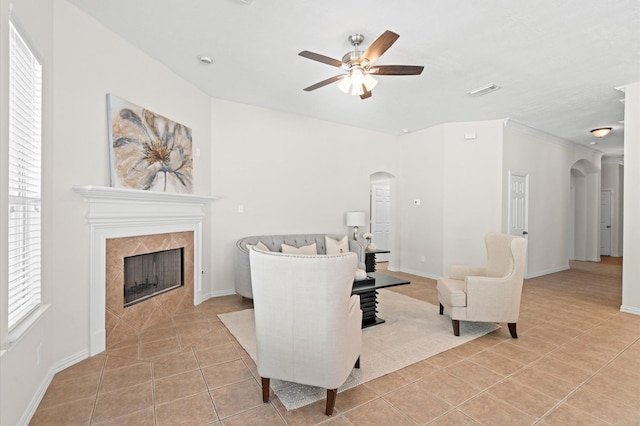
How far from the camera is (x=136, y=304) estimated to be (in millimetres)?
3182

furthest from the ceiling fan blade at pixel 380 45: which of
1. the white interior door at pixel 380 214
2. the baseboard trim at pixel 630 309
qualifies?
the white interior door at pixel 380 214

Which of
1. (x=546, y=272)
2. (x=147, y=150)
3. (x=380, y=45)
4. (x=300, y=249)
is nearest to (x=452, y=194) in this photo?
(x=546, y=272)

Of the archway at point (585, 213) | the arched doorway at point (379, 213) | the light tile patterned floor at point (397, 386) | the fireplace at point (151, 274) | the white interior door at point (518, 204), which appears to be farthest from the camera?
the arched doorway at point (379, 213)

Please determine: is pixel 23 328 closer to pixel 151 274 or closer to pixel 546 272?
pixel 151 274

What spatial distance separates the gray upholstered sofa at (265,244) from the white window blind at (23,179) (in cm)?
221

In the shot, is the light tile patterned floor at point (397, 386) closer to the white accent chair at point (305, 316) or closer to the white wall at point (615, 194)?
the white accent chair at point (305, 316)

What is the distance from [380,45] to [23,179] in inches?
104

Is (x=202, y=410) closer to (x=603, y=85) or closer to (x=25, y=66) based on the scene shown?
(x=25, y=66)

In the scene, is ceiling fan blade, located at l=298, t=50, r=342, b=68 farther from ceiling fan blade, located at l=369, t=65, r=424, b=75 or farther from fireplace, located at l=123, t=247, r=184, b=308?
fireplace, located at l=123, t=247, r=184, b=308

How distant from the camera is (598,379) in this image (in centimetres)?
234

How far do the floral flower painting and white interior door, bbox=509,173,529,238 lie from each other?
5395 millimetres

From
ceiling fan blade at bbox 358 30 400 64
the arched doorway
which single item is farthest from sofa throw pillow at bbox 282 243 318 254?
the arched doorway

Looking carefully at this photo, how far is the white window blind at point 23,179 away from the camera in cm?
176

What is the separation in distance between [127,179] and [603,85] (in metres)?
5.75
